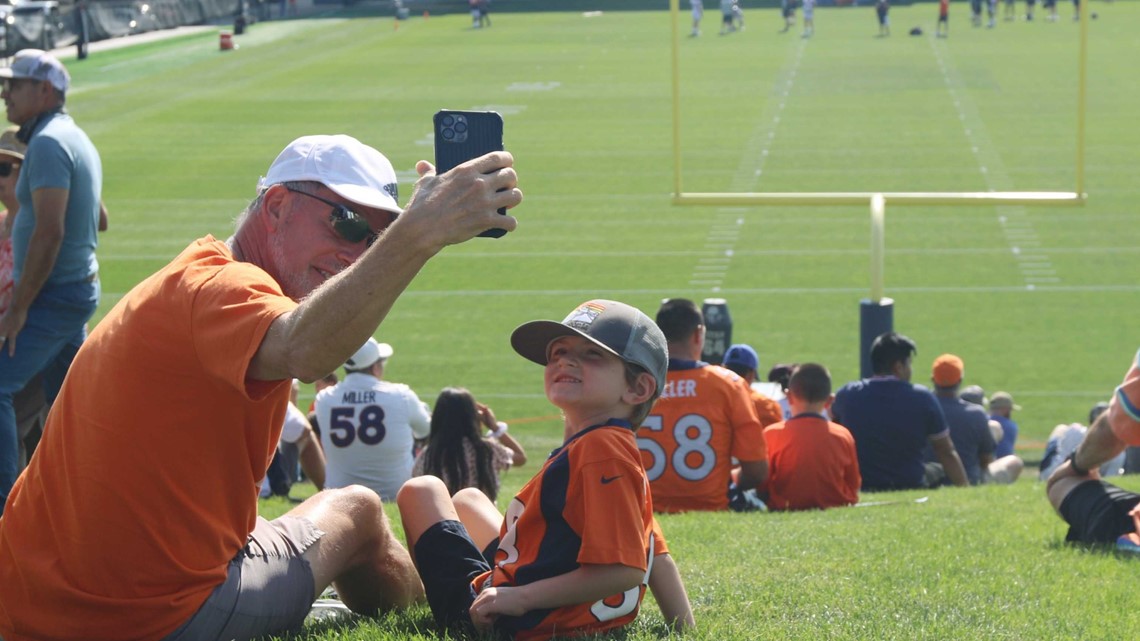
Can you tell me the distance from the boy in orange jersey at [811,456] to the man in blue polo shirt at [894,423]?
3.08 feet

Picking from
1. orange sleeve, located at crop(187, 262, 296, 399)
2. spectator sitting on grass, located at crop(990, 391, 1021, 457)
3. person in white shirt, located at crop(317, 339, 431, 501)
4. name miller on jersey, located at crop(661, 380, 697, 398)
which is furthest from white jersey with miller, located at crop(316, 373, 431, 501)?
orange sleeve, located at crop(187, 262, 296, 399)

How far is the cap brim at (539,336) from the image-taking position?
11.1 ft

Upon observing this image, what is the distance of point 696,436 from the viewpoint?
6969 mm

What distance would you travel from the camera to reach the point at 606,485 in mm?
3256

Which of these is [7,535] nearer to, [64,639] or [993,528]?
[64,639]

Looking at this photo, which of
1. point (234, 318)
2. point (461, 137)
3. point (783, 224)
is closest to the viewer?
point (234, 318)

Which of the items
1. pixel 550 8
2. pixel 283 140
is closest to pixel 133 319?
pixel 550 8

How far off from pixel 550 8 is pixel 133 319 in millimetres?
25445

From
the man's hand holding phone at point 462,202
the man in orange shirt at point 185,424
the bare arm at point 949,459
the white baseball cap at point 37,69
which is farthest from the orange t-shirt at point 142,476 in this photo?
the bare arm at point 949,459

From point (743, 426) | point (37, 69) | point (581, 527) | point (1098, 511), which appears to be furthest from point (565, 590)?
point (37, 69)

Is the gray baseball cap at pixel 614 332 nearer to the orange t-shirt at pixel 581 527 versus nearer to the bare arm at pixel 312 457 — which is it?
the orange t-shirt at pixel 581 527

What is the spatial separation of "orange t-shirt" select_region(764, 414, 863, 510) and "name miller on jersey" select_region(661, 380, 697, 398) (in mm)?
771

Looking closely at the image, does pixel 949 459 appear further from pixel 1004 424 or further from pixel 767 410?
pixel 1004 424

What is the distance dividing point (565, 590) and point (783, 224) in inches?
805
